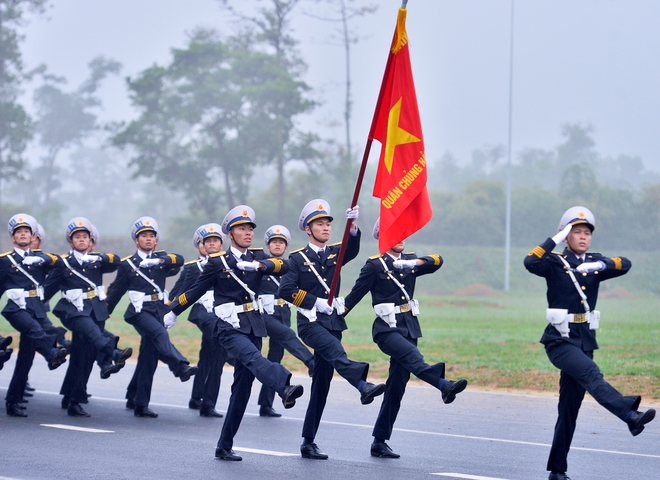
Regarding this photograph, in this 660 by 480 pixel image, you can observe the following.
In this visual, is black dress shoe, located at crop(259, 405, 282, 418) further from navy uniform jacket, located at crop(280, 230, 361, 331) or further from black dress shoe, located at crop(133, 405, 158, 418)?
navy uniform jacket, located at crop(280, 230, 361, 331)

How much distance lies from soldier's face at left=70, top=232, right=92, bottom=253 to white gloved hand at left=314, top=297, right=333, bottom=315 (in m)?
4.35

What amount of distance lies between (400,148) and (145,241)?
170 inches

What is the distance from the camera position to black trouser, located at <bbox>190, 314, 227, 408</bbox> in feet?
36.6

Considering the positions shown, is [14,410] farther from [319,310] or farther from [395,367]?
[395,367]

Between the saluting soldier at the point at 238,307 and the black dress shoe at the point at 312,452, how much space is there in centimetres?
55

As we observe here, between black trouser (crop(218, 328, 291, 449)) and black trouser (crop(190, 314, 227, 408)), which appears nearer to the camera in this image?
black trouser (crop(218, 328, 291, 449))

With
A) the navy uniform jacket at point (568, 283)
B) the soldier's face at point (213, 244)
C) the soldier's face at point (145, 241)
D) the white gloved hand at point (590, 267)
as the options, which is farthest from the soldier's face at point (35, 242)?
the white gloved hand at point (590, 267)

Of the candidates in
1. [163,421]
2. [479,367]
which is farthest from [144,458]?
[479,367]

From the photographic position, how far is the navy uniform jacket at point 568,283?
7.45 meters

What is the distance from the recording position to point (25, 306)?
11.3 metres

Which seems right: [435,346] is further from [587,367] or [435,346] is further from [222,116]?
[222,116]

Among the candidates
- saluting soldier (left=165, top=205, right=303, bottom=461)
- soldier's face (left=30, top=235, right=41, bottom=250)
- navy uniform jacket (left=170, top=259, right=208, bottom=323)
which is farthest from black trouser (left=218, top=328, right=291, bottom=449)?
soldier's face (left=30, top=235, right=41, bottom=250)

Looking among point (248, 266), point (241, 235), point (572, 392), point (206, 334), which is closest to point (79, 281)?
point (206, 334)

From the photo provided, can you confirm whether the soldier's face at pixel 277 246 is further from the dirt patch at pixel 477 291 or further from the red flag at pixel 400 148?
the dirt patch at pixel 477 291
